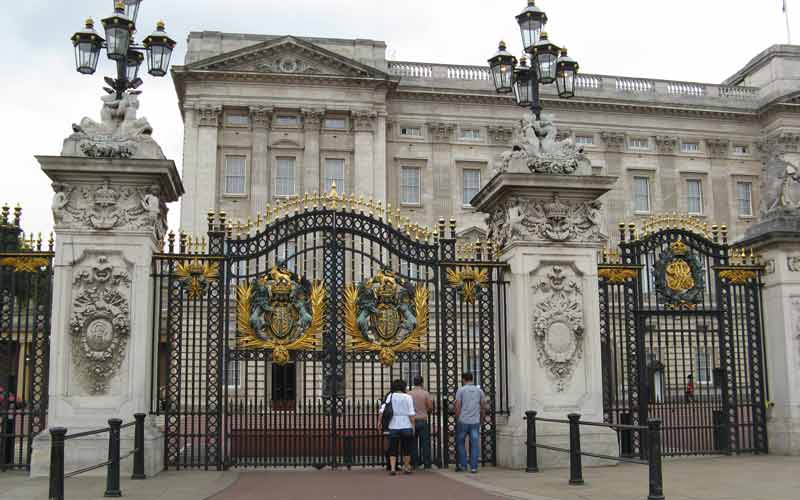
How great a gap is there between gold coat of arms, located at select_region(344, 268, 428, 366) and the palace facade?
27592 millimetres

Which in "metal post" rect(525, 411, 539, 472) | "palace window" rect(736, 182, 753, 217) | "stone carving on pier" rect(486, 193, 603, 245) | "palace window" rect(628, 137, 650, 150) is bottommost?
"metal post" rect(525, 411, 539, 472)

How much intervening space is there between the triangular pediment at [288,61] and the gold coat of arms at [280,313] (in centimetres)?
3431

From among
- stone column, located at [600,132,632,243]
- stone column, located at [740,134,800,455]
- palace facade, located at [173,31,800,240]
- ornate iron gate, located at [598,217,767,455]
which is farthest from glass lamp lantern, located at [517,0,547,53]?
stone column, located at [600,132,632,243]

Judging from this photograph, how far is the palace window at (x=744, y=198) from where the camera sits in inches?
2042

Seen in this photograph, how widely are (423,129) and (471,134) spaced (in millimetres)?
2930

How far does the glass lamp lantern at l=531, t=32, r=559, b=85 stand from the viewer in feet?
46.6

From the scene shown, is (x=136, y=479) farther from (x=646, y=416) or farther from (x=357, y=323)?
(x=646, y=416)

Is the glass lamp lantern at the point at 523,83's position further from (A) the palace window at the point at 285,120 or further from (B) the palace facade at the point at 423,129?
(A) the palace window at the point at 285,120

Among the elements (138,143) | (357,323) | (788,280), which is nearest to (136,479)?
(357,323)

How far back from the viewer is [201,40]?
153 ft

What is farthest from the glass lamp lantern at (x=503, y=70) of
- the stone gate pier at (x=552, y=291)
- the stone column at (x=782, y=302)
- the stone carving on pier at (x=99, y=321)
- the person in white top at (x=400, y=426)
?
the stone carving on pier at (x=99, y=321)

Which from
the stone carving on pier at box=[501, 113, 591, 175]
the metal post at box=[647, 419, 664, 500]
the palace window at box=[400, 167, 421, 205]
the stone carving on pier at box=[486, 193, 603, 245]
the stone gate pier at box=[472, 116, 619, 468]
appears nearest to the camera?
the metal post at box=[647, 419, 664, 500]

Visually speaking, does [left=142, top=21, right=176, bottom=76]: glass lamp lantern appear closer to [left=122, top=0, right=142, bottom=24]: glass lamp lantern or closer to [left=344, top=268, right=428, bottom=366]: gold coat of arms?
[left=122, top=0, right=142, bottom=24]: glass lamp lantern

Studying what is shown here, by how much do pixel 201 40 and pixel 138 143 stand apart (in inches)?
1408
